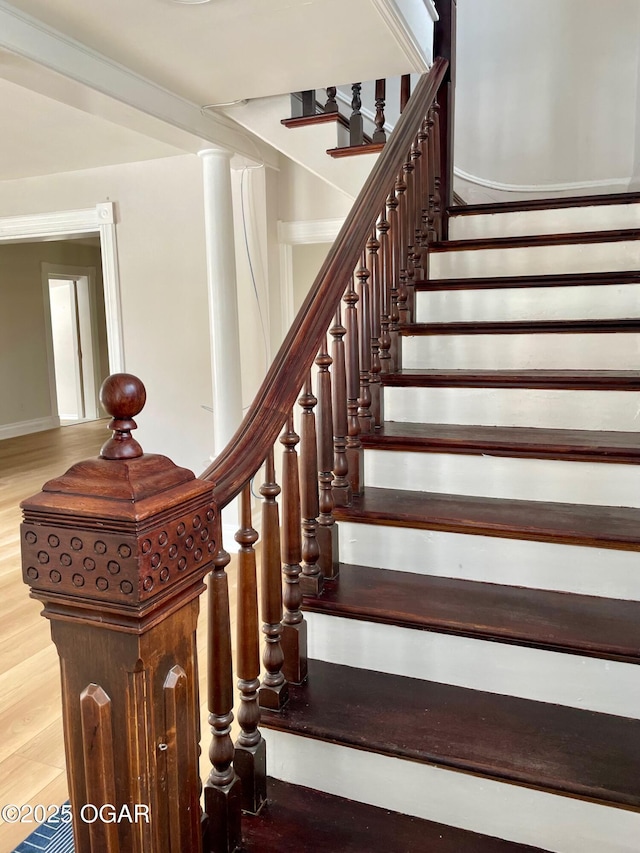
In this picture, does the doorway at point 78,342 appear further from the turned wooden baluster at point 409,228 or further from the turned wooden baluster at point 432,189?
the turned wooden baluster at point 409,228

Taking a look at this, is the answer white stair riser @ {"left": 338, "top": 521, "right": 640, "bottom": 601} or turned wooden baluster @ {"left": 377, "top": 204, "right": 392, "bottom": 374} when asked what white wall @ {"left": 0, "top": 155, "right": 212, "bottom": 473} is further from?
white stair riser @ {"left": 338, "top": 521, "right": 640, "bottom": 601}

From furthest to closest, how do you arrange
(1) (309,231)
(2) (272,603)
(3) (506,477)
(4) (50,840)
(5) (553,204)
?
(1) (309,231)
(5) (553,204)
(3) (506,477)
(4) (50,840)
(2) (272,603)

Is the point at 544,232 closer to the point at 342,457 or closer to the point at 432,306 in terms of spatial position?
the point at 432,306

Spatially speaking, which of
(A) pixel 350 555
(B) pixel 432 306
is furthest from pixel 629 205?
(A) pixel 350 555

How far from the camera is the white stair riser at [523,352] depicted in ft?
6.84

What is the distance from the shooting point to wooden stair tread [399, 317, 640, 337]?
2068mm

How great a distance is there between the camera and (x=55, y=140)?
3.86 m

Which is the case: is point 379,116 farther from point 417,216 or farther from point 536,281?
point 536,281

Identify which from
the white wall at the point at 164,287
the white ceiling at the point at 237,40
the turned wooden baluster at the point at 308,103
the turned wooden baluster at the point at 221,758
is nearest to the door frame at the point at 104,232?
the white wall at the point at 164,287

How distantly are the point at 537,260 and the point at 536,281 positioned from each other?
11.2 inches

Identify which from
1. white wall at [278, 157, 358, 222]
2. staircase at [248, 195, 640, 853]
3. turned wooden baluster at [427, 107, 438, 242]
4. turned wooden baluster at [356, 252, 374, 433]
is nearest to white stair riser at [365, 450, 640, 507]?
staircase at [248, 195, 640, 853]

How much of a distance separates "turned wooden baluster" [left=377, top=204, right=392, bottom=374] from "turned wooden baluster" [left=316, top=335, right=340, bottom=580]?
0.57m

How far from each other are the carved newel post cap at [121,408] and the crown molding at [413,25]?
2.09 metres

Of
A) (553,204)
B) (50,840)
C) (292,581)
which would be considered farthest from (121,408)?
(553,204)
